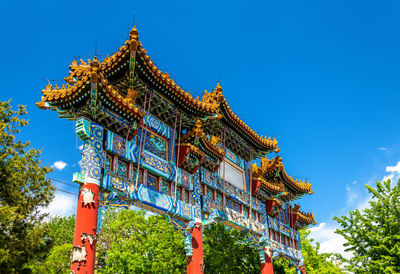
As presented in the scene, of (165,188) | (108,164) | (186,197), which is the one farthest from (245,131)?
(108,164)

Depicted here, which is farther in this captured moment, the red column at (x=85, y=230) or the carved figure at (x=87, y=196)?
the carved figure at (x=87, y=196)

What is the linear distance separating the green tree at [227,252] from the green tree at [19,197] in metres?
8.86

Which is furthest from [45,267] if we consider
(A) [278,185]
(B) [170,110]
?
(A) [278,185]

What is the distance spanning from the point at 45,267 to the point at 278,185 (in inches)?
541

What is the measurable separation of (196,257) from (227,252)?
6.57m

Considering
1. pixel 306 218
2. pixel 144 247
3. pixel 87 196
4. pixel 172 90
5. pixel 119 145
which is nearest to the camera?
pixel 87 196

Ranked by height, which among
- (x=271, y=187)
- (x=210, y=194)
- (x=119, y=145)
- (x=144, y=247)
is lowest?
(x=144, y=247)

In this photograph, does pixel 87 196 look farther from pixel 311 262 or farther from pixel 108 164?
pixel 311 262

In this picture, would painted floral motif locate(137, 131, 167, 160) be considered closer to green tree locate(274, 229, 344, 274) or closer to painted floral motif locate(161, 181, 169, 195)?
painted floral motif locate(161, 181, 169, 195)

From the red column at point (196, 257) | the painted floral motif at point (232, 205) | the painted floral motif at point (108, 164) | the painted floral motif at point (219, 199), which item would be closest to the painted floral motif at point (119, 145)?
the painted floral motif at point (108, 164)

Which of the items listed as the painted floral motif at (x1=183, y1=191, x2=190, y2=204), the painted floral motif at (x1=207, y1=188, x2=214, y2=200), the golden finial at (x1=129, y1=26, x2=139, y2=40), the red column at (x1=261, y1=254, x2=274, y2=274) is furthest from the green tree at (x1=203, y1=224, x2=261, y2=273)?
the golden finial at (x1=129, y1=26, x2=139, y2=40)

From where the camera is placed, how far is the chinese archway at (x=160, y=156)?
448 inches

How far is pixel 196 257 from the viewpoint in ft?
46.1

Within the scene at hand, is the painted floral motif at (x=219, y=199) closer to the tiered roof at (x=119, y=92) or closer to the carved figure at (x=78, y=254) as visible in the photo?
the tiered roof at (x=119, y=92)
